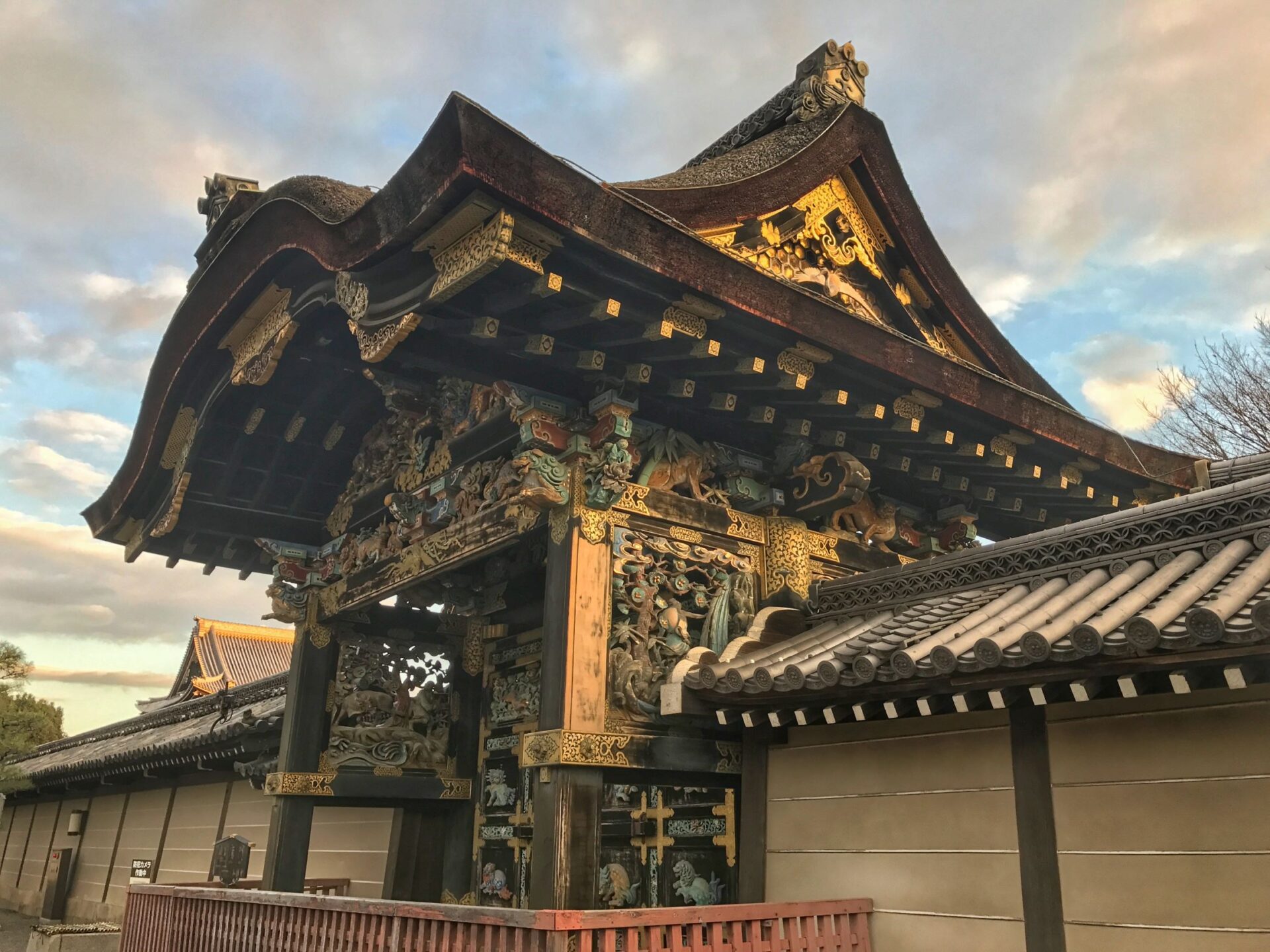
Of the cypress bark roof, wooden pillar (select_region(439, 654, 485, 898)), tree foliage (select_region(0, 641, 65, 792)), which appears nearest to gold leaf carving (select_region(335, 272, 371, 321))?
wooden pillar (select_region(439, 654, 485, 898))

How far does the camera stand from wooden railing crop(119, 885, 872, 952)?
356 centimetres

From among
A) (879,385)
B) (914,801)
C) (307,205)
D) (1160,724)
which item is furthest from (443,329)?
Result: (1160,724)

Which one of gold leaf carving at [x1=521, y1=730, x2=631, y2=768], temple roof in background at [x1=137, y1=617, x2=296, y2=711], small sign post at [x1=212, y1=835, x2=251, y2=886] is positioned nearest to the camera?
gold leaf carving at [x1=521, y1=730, x2=631, y2=768]

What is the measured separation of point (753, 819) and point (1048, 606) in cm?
216

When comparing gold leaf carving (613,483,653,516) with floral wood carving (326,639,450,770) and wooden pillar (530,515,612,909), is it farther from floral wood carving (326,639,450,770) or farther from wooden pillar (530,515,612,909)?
floral wood carving (326,639,450,770)

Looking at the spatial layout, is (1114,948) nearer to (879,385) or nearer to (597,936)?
(597,936)

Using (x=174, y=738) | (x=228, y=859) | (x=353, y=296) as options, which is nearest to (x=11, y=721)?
(x=174, y=738)

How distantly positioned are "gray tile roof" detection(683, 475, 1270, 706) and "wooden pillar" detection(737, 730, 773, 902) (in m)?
0.60

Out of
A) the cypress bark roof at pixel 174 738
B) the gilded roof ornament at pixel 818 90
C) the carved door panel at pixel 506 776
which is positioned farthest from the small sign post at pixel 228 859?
the gilded roof ornament at pixel 818 90

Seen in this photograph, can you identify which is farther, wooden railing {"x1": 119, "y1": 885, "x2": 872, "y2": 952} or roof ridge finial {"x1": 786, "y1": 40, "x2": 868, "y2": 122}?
roof ridge finial {"x1": 786, "y1": 40, "x2": 868, "y2": 122}

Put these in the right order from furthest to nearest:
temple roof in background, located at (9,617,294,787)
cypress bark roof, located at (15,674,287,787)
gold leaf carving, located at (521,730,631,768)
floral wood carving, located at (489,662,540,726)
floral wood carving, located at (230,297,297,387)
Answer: temple roof in background, located at (9,617,294,787)
cypress bark roof, located at (15,674,287,787)
floral wood carving, located at (489,662,540,726)
floral wood carving, located at (230,297,297,387)
gold leaf carving, located at (521,730,631,768)

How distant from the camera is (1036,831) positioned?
171 inches

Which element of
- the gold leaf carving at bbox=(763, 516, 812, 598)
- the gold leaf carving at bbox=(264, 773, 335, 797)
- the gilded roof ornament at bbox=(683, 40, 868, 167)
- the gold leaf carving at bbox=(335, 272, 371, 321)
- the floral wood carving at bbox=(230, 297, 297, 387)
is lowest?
the gold leaf carving at bbox=(264, 773, 335, 797)

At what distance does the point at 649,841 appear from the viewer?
17.1 ft
